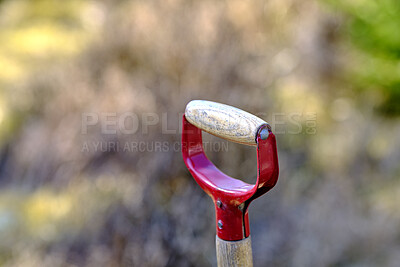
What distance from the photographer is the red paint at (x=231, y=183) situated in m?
0.80

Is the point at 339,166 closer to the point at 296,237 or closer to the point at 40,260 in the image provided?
the point at 296,237

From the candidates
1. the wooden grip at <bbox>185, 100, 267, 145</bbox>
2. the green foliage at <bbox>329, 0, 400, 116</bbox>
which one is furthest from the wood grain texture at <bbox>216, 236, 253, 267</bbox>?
the green foliage at <bbox>329, 0, 400, 116</bbox>

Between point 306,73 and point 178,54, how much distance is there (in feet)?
3.66

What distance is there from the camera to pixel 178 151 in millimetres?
1840

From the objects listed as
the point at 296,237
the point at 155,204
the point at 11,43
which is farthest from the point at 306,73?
the point at 11,43

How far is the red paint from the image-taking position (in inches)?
31.4

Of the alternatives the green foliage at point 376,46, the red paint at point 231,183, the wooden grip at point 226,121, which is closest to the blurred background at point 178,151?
the green foliage at point 376,46

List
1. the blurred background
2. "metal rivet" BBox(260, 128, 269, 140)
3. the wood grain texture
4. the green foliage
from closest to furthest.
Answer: "metal rivet" BBox(260, 128, 269, 140) → the wood grain texture → the blurred background → the green foliage

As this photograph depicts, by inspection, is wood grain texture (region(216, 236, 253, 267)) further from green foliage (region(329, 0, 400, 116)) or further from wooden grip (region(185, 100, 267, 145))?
green foliage (region(329, 0, 400, 116))

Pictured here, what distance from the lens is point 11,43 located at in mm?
3752

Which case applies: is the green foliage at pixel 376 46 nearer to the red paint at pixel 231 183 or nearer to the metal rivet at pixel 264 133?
the red paint at pixel 231 183

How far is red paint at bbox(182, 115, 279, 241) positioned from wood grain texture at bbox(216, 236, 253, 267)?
11mm

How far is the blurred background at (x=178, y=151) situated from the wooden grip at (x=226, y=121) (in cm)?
88

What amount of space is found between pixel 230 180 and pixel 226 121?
0.54ft
